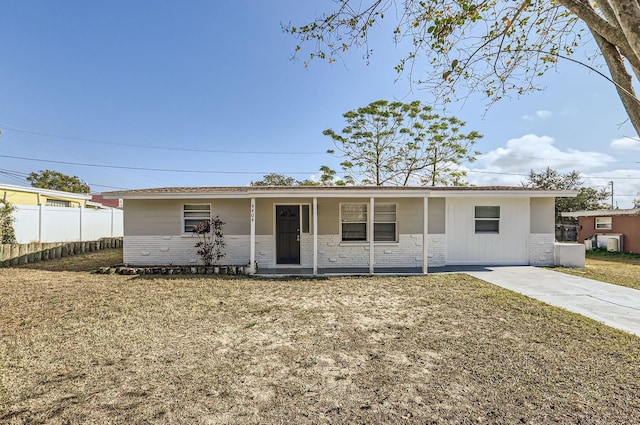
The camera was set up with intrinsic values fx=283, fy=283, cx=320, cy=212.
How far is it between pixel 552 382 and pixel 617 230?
1882 centimetres

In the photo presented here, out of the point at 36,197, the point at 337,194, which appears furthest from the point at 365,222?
the point at 36,197

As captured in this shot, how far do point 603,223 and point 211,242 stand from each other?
21368mm

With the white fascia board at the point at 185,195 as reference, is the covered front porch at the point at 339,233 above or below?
below

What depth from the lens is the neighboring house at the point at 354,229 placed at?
992 cm

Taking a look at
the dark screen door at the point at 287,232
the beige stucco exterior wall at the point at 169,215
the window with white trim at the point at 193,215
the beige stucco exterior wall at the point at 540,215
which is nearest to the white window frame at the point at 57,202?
the beige stucco exterior wall at the point at 169,215

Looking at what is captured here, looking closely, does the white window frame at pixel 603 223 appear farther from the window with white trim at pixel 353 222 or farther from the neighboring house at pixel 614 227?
the window with white trim at pixel 353 222

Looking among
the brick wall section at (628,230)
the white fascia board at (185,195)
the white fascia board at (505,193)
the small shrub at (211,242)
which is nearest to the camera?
the white fascia board at (185,195)

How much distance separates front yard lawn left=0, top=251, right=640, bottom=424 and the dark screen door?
149 inches

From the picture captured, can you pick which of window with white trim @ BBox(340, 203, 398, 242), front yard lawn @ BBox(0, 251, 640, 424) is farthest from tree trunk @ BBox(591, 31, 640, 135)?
window with white trim @ BBox(340, 203, 398, 242)

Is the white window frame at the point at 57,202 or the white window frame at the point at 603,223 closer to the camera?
the white window frame at the point at 603,223

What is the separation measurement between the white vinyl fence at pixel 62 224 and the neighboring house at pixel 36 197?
7.59 feet

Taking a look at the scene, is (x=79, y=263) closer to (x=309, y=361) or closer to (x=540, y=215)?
(x=309, y=361)

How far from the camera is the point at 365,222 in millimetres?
10211

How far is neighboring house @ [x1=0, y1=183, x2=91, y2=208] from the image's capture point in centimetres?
1481
